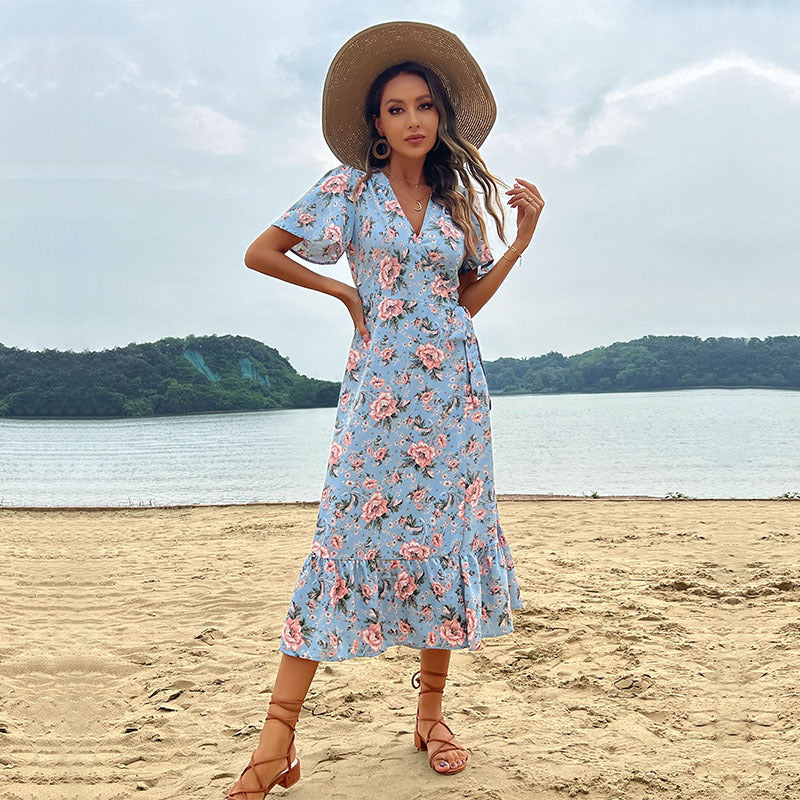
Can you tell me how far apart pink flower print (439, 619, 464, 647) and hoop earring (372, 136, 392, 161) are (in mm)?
1520

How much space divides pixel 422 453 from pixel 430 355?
30 centimetres

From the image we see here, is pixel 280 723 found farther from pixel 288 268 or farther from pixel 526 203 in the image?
pixel 526 203

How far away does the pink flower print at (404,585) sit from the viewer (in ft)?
7.61

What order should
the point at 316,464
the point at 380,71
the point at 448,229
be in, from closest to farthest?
the point at 448,229 < the point at 380,71 < the point at 316,464

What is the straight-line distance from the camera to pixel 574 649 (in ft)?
12.1

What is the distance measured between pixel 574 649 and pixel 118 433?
1169 inches

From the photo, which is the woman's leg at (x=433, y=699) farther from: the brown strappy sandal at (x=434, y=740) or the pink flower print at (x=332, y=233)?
the pink flower print at (x=332, y=233)

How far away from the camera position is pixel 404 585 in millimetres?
2318

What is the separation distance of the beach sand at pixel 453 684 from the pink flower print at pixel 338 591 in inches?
24.3

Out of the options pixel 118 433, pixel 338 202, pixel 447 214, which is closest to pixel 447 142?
pixel 447 214

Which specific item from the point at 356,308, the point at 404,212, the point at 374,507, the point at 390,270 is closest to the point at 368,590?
the point at 374,507

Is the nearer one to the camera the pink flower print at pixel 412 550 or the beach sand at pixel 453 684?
the pink flower print at pixel 412 550

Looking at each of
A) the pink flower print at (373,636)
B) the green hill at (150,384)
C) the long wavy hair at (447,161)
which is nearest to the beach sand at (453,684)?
the pink flower print at (373,636)

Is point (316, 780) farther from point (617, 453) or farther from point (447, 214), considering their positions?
point (617, 453)
